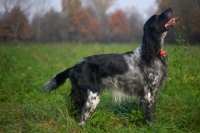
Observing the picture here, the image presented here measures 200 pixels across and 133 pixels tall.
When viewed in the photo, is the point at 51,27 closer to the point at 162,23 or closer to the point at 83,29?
the point at 83,29

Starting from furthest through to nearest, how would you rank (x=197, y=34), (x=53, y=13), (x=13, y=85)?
(x=53, y=13) → (x=197, y=34) → (x=13, y=85)

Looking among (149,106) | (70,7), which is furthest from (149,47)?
(70,7)

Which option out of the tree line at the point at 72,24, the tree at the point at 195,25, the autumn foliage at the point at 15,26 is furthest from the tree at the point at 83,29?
the tree at the point at 195,25

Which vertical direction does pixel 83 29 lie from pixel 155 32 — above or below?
above

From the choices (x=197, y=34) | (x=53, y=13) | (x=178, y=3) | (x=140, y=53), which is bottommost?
(x=140, y=53)

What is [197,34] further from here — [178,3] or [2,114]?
[2,114]

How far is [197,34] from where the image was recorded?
7.52 metres

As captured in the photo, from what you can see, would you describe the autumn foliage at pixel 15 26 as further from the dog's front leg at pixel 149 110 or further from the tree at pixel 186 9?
the dog's front leg at pixel 149 110

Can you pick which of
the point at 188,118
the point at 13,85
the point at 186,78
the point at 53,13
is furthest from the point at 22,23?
the point at 188,118

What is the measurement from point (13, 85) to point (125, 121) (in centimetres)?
A: 355

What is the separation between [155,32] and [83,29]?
2615 centimetres

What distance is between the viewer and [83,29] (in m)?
29.4

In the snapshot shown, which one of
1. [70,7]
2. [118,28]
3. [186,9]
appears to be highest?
[70,7]

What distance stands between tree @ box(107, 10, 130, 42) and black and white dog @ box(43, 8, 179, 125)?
27.7 m
